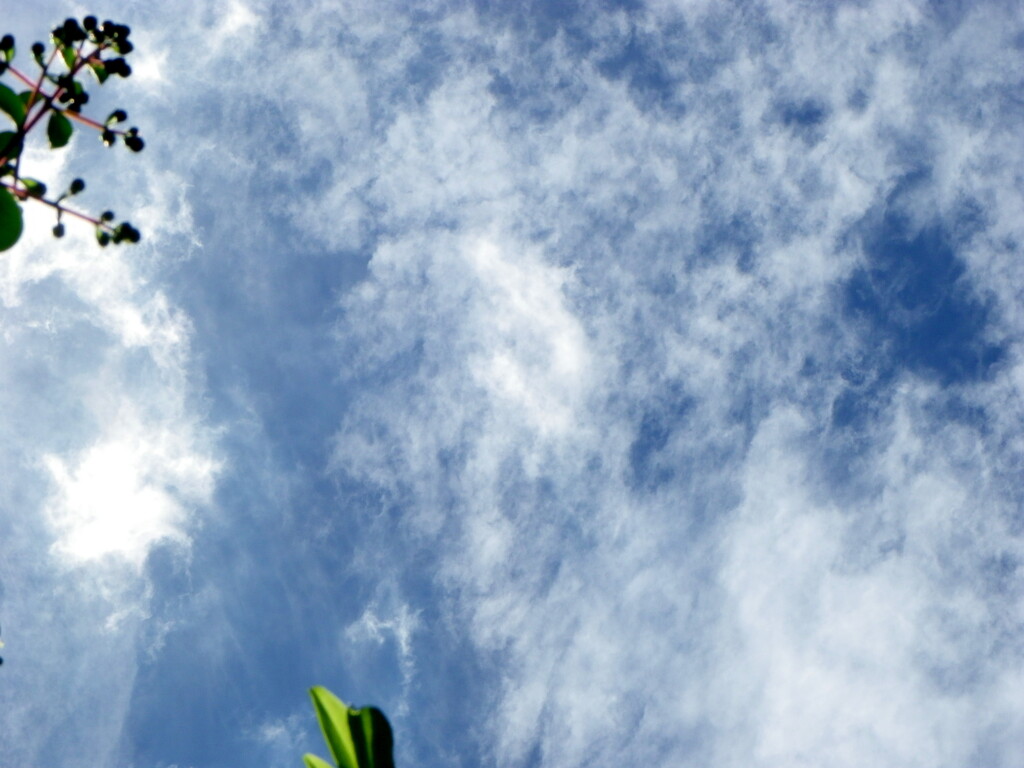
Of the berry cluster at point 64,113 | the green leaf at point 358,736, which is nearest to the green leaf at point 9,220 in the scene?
the berry cluster at point 64,113

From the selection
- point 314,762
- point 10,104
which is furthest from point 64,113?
point 314,762

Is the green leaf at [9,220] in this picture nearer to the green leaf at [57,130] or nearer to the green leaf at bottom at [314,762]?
the green leaf at [57,130]

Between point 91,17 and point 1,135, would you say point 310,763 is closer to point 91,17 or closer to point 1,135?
point 1,135

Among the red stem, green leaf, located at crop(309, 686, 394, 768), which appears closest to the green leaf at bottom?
green leaf, located at crop(309, 686, 394, 768)

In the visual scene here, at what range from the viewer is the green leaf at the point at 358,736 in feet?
9.68

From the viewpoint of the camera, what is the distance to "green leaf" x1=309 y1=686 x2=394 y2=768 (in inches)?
116

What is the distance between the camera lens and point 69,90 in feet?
13.3

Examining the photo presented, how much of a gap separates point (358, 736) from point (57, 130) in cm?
425

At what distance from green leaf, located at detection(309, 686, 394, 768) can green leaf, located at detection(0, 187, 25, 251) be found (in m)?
3.18

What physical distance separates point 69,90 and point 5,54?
58 cm

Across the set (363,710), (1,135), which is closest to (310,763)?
(363,710)

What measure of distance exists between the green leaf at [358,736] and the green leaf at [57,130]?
4034mm

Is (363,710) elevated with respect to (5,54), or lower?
lower

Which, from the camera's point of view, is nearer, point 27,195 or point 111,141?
point 27,195
